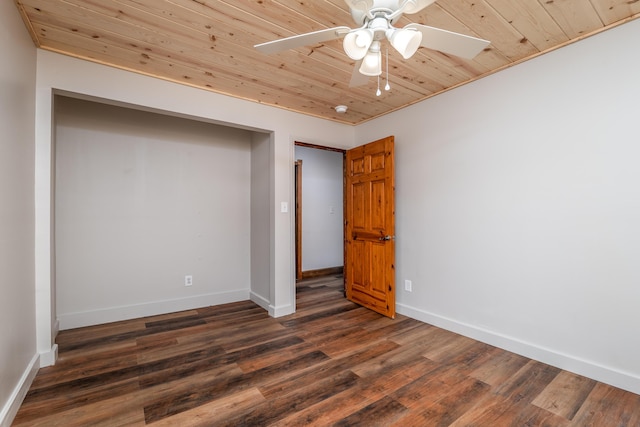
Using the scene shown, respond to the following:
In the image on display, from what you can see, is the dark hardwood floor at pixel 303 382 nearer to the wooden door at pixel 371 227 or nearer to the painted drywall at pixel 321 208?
the wooden door at pixel 371 227

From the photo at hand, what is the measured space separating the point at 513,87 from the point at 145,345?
3.93 metres

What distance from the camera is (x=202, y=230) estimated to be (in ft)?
12.1

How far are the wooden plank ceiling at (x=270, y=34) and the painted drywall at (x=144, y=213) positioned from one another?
940 millimetres

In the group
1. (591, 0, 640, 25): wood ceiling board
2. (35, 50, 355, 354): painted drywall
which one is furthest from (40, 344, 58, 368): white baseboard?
(591, 0, 640, 25): wood ceiling board

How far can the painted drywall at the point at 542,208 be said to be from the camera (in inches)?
77.0

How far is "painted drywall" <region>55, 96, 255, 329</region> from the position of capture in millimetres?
2965

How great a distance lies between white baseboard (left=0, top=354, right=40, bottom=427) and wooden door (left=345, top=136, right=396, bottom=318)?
3.02 meters

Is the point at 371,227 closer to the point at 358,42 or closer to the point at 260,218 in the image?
the point at 260,218

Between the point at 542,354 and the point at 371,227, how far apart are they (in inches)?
76.3

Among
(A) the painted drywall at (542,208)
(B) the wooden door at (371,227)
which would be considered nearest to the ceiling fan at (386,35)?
(A) the painted drywall at (542,208)

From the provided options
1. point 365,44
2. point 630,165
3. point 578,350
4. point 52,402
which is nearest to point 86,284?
point 52,402

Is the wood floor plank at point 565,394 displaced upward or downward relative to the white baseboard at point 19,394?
downward

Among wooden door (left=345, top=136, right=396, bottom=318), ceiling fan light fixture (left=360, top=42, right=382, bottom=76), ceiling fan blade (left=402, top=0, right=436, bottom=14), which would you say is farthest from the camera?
wooden door (left=345, top=136, right=396, bottom=318)

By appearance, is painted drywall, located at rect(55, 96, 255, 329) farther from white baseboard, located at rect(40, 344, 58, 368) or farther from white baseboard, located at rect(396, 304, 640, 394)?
white baseboard, located at rect(396, 304, 640, 394)
